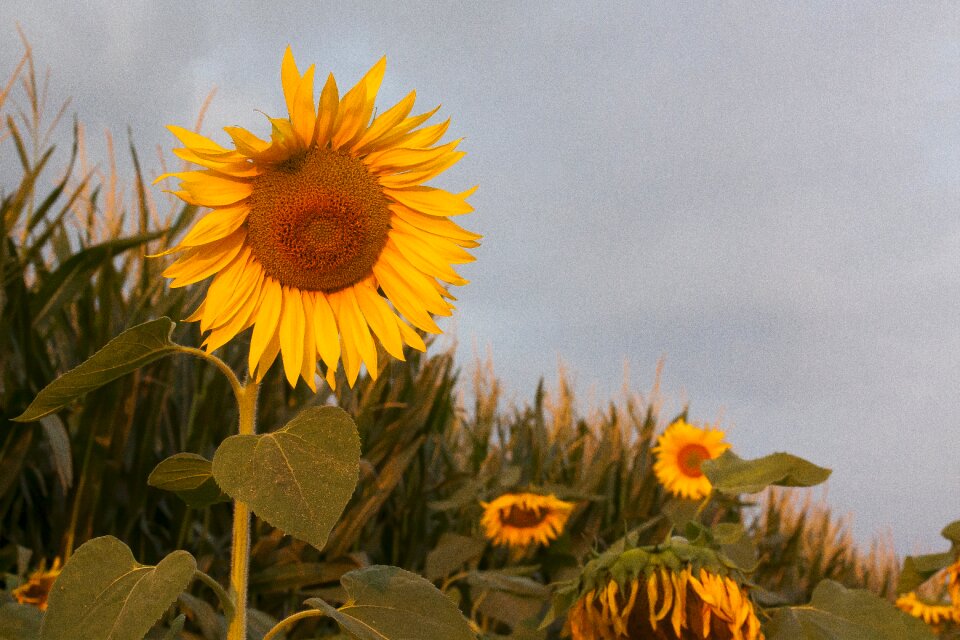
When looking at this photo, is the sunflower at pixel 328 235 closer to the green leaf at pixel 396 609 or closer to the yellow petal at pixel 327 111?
the yellow petal at pixel 327 111

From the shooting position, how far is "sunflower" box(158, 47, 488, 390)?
2.93 feet

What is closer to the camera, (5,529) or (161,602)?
(161,602)

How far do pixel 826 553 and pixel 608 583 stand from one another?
535cm

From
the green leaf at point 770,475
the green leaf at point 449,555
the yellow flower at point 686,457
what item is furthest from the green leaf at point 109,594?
the yellow flower at point 686,457

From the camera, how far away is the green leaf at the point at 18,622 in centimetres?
91

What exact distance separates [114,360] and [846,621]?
86 cm

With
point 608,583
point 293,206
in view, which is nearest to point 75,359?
A: point 293,206

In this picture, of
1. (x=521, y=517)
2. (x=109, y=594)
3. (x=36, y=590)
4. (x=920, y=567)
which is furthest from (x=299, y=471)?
(x=521, y=517)

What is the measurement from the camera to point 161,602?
682mm

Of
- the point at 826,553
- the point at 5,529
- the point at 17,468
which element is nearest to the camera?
the point at 17,468

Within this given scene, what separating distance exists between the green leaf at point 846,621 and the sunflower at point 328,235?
56 centimetres

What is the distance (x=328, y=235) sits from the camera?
0.93m

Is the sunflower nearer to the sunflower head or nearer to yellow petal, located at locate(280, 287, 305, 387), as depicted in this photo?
yellow petal, located at locate(280, 287, 305, 387)

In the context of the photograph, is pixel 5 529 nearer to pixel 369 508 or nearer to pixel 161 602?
pixel 369 508
